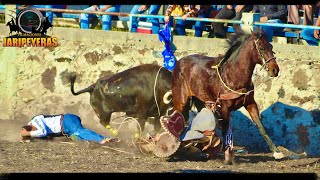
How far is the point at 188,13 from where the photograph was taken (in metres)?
16.0

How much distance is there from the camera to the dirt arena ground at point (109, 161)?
11914 mm

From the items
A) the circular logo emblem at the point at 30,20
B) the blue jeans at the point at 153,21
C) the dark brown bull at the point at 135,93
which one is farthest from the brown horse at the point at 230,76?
the circular logo emblem at the point at 30,20

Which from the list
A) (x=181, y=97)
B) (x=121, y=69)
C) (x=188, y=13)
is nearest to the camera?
(x=181, y=97)

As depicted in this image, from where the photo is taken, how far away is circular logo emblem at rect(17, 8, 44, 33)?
57.2ft

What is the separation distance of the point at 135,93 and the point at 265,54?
2766 millimetres

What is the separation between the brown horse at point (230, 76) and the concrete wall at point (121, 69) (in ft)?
5.52

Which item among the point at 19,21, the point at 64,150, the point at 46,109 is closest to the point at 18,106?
the point at 46,109

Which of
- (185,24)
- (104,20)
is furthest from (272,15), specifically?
(104,20)

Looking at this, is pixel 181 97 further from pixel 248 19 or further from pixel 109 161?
pixel 248 19

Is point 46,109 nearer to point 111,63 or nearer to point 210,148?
point 111,63

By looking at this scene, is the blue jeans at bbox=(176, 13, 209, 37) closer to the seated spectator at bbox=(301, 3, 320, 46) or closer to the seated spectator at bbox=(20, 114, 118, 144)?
the seated spectator at bbox=(301, 3, 320, 46)

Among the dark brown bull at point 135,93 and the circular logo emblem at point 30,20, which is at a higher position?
the circular logo emblem at point 30,20

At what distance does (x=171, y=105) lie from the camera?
1453 cm

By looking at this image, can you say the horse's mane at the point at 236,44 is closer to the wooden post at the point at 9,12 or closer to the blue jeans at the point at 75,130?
the blue jeans at the point at 75,130
